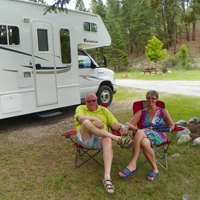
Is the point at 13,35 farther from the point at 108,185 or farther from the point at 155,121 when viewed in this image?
the point at 108,185

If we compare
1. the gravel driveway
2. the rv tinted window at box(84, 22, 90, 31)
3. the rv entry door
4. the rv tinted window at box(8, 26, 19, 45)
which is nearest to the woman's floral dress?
the rv entry door

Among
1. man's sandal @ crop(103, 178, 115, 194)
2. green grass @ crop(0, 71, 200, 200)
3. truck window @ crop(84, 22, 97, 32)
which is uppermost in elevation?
truck window @ crop(84, 22, 97, 32)

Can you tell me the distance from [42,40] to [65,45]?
672mm

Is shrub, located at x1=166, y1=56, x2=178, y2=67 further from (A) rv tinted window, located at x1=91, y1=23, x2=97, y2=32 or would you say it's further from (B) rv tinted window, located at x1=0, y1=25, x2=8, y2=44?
(B) rv tinted window, located at x1=0, y1=25, x2=8, y2=44

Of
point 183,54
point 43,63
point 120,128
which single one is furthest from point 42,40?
point 183,54

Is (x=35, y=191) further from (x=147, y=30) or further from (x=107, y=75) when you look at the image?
(x=147, y=30)

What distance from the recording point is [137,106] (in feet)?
11.8

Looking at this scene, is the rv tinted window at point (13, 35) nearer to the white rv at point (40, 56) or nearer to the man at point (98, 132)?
the white rv at point (40, 56)

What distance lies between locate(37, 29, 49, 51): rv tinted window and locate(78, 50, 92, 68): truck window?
133 cm

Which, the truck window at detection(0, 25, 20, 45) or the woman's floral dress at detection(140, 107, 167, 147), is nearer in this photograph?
the woman's floral dress at detection(140, 107, 167, 147)

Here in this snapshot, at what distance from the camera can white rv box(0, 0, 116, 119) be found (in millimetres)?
4836

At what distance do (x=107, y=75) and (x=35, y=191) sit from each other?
529cm

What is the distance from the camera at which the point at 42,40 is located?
5363 mm

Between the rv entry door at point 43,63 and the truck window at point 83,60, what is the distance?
1.19 meters
